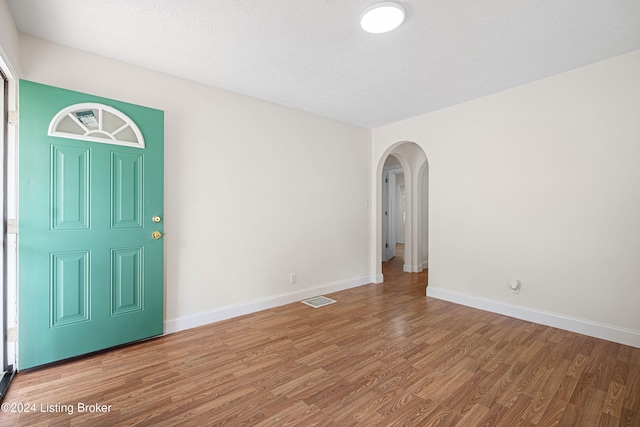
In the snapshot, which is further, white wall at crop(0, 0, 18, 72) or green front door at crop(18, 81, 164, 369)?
green front door at crop(18, 81, 164, 369)

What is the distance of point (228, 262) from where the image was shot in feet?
10.4

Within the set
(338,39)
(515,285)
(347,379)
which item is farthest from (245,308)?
(515,285)

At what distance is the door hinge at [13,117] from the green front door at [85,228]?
0.24ft

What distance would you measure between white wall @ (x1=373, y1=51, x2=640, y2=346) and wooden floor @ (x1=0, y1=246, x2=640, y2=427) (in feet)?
1.45

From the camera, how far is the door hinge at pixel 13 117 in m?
2.09

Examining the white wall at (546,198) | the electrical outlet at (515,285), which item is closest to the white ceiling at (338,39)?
the white wall at (546,198)

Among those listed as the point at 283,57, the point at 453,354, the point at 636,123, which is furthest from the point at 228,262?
the point at 636,123

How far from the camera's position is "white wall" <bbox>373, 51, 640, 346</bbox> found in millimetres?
2516

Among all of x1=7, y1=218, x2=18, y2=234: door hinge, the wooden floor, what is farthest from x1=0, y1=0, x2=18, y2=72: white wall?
the wooden floor

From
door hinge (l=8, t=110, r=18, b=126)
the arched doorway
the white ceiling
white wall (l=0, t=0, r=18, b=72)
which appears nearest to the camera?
white wall (l=0, t=0, r=18, b=72)

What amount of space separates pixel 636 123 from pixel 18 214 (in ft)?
16.6

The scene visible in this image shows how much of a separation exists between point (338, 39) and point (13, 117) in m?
2.52

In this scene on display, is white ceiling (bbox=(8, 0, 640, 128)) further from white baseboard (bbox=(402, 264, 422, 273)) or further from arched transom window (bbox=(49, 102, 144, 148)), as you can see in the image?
white baseboard (bbox=(402, 264, 422, 273))

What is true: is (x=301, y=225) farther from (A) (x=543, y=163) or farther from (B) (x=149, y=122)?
(A) (x=543, y=163)
